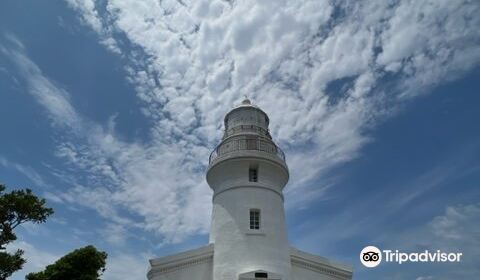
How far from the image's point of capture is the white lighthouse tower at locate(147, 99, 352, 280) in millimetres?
15234

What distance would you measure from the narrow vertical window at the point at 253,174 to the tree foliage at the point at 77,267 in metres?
7.38

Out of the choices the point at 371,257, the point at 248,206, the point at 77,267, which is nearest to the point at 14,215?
the point at 77,267

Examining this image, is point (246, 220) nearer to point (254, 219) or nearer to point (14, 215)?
point (254, 219)

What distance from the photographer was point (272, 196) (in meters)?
16.7

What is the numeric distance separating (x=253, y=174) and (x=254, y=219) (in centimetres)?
203

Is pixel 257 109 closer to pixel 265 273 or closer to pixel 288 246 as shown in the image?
pixel 288 246

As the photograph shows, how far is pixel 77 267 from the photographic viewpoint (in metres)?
16.4

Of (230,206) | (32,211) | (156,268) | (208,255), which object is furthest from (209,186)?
(32,211)

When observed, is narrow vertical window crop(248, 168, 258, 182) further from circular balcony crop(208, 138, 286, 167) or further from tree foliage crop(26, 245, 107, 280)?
tree foliage crop(26, 245, 107, 280)

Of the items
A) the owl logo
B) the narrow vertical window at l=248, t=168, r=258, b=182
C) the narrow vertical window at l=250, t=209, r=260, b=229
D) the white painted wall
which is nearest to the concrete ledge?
the white painted wall

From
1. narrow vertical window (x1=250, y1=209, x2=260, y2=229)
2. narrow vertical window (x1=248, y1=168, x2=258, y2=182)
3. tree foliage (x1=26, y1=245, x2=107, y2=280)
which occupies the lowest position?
tree foliage (x1=26, y1=245, x2=107, y2=280)

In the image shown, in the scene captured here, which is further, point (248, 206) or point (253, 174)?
point (253, 174)

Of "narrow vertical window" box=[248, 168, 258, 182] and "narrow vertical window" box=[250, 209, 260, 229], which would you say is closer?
"narrow vertical window" box=[250, 209, 260, 229]

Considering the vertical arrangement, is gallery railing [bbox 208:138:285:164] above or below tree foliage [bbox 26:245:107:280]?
above
